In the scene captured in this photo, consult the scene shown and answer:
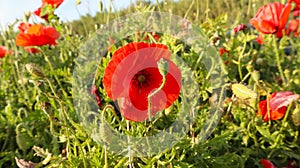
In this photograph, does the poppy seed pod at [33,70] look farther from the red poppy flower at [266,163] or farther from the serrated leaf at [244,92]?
the red poppy flower at [266,163]

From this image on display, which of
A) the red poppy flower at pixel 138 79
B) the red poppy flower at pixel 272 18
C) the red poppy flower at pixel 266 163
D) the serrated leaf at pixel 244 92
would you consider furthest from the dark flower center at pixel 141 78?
the red poppy flower at pixel 272 18

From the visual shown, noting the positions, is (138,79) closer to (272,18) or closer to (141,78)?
(141,78)

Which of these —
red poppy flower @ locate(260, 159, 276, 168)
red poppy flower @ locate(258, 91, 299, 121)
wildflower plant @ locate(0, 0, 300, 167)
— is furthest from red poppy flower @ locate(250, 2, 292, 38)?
red poppy flower @ locate(260, 159, 276, 168)

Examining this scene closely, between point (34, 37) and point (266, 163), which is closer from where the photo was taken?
point (266, 163)

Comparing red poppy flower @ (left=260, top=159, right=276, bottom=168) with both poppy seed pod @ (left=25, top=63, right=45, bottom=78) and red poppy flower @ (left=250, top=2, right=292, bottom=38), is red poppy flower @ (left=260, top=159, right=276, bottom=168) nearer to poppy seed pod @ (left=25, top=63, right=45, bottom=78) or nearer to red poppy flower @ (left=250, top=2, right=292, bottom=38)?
red poppy flower @ (left=250, top=2, right=292, bottom=38)

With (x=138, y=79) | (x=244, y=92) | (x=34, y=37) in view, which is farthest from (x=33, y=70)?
(x=34, y=37)
